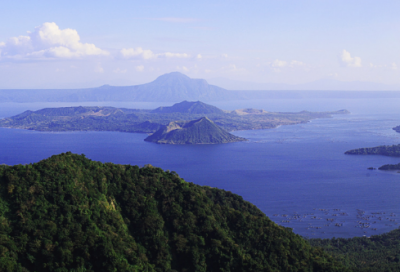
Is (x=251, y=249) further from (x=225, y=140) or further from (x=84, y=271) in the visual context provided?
(x=225, y=140)

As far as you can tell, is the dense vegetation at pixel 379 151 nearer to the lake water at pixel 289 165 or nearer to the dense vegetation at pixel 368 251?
the lake water at pixel 289 165

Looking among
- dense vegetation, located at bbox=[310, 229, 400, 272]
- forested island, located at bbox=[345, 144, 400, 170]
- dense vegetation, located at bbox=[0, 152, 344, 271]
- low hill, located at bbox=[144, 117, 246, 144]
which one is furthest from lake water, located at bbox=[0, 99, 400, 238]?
dense vegetation, located at bbox=[0, 152, 344, 271]

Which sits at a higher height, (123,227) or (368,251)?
(123,227)

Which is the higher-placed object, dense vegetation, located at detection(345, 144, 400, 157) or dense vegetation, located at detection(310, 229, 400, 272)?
dense vegetation, located at detection(345, 144, 400, 157)

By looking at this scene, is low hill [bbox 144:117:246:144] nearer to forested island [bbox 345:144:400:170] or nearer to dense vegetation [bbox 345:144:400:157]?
forested island [bbox 345:144:400:170]

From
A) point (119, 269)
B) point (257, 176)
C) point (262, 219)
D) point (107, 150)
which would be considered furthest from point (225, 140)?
point (119, 269)

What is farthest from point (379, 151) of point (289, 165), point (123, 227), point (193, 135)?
point (123, 227)

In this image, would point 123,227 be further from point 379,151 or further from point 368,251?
point 379,151
